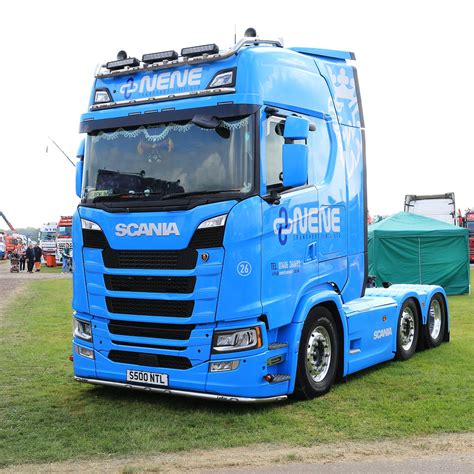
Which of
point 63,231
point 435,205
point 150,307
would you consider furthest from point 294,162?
point 63,231

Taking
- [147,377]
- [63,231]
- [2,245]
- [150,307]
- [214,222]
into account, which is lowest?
[2,245]

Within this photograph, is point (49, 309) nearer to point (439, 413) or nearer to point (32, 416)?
point (32, 416)

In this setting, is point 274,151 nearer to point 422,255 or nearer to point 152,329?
point 152,329

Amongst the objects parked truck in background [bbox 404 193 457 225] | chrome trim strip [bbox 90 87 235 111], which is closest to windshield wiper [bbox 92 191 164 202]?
chrome trim strip [bbox 90 87 235 111]

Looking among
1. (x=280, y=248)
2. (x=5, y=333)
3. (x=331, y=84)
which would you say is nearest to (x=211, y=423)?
(x=280, y=248)

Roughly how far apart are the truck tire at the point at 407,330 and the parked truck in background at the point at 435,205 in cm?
2029

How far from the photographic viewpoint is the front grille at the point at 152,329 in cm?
692

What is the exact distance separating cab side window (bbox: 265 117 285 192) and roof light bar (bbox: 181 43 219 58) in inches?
37.5

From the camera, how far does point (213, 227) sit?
21.9ft

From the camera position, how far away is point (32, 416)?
712cm

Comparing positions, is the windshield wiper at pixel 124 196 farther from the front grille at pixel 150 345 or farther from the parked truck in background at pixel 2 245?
the parked truck in background at pixel 2 245

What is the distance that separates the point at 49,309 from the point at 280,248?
12.8 meters

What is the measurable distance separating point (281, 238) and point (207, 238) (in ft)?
2.74

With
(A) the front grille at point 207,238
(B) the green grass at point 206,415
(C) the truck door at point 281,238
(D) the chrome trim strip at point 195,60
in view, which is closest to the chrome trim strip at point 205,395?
(B) the green grass at point 206,415
